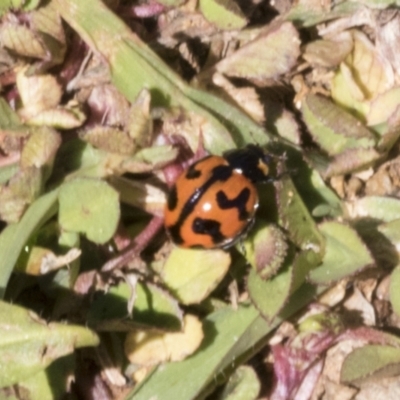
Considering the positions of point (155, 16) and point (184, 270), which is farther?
point (155, 16)

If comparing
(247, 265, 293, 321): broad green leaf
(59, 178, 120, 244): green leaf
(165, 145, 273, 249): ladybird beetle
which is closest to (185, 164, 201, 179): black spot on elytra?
(165, 145, 273, 249): ladybird beetle

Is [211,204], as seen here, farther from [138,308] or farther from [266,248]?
[138,308]

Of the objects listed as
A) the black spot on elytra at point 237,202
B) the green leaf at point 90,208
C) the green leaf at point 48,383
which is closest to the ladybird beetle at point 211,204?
the black spot on elytra at point 237,202

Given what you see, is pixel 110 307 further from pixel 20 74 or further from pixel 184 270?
pixel 20 74

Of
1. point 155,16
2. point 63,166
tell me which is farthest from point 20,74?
point 155,16

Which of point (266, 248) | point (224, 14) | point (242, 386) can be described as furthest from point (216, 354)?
point (224, 14)

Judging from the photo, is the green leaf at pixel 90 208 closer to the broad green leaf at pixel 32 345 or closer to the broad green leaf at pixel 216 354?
the broad green leaf at pixel 32 345
